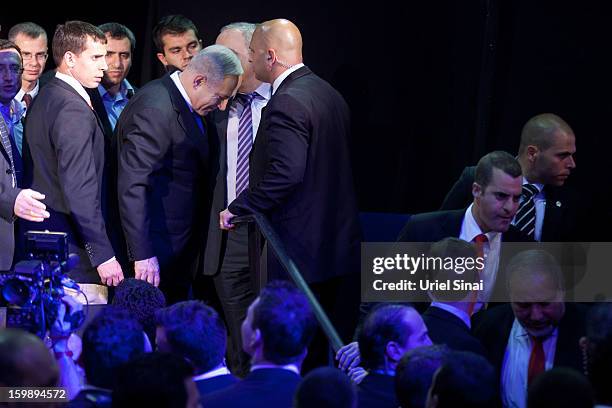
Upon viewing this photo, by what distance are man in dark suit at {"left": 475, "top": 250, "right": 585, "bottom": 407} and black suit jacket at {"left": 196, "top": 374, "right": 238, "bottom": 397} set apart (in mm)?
1135

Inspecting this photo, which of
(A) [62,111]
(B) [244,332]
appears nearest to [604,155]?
(A) [62,111]

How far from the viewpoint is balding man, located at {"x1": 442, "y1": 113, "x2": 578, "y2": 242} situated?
5.68 metres

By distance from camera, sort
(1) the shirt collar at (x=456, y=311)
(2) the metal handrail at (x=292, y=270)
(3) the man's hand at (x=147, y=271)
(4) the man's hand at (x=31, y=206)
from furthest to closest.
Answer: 1. (3) the man's hand at (x=147, y=271)
2. (4) the man's hand at (x=31, y=206)
3. (2) the metal handrail at (x=292, y=270)
4. (1) the shirt collar at (x=456, y=311)

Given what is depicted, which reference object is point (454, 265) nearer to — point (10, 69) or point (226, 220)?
point (226, 220)

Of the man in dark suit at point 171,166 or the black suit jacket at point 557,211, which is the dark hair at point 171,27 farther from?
the black suit jacket at point 557,211

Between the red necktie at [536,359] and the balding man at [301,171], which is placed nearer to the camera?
the red necktie at [536,359]

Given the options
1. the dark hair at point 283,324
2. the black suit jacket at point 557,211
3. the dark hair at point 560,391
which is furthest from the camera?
the black suit jacket at point 557,211

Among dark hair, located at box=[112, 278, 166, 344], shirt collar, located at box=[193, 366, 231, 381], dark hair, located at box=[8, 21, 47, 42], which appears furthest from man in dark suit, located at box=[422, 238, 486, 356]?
A: dark hair, located at box=[8, 21, 47, 42]

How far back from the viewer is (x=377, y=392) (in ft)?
12.7

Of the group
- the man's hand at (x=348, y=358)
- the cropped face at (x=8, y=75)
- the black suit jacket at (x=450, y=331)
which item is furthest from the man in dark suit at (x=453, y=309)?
the cropped face at (x=8, y=75)

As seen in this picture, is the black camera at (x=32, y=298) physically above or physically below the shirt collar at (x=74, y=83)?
below

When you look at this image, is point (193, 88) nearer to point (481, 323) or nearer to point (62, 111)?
point (62, 111)

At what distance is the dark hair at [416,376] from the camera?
3.51 metres

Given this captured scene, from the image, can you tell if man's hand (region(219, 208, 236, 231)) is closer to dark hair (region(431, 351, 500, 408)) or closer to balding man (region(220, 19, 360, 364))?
balding man (region(220, 19, 360, 364))
